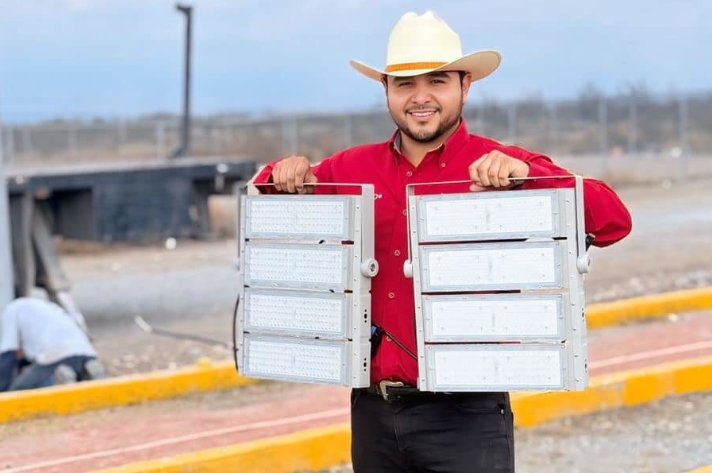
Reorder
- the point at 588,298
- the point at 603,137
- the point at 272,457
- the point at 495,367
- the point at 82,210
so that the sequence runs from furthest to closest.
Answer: the point at 603,137 < the point at 588,298 < the point at 82,210 < the point at 272,457 < the point at 495,367

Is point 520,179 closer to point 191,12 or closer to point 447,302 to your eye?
point 447,302

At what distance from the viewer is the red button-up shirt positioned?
4.09 metres

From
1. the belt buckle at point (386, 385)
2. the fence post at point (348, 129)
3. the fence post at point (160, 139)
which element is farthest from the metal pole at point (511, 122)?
the belt buckle at point (386, 385)

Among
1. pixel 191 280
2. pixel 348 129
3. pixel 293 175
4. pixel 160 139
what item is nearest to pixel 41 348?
pixel 293 175

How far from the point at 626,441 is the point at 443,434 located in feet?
14.0

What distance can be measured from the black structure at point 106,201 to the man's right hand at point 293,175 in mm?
8852

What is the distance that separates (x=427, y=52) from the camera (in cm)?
418

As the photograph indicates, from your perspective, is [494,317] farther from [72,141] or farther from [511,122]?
[72,141]

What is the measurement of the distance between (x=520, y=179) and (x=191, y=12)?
1776 cm

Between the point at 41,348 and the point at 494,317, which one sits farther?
the point at 41,348

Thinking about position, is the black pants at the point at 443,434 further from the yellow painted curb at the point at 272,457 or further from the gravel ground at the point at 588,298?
the gravel ground at the point at 588,298

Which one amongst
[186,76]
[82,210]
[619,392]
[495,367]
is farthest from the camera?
[186,76]

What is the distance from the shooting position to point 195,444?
26.0 ft

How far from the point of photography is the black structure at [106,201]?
42.9 feet
